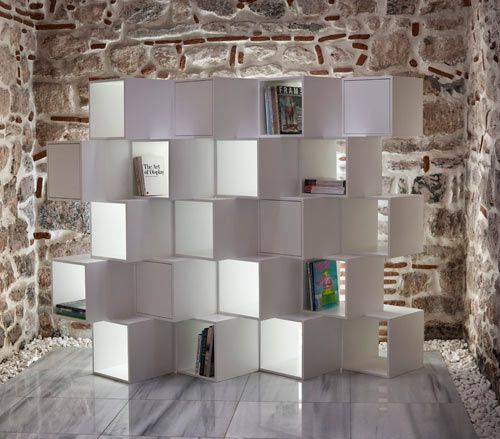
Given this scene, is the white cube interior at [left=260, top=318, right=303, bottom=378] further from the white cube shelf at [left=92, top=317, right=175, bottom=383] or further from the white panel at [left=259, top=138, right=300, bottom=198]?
the white panel at [left=259, top=138, right=300, bottom=198]

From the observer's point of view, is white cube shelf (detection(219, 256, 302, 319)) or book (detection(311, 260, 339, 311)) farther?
book (detection(311, 260, 339, 311))

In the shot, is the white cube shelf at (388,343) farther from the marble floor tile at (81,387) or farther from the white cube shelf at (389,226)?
the marble floor tile at (81,387)

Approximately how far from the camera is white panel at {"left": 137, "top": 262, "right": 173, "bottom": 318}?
4445mm

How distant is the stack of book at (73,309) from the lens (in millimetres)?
4469

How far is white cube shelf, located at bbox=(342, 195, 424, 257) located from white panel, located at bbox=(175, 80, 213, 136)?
845mm

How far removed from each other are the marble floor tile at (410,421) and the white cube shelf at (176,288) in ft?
3.29

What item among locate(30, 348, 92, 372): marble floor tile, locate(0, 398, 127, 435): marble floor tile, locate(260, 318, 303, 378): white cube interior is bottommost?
locate(0, 398, 127, 435): marble floor tile

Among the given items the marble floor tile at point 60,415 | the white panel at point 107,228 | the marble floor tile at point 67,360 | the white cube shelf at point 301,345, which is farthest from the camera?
the marble floor tile at point 67,360

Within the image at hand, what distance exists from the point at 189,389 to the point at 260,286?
63cm

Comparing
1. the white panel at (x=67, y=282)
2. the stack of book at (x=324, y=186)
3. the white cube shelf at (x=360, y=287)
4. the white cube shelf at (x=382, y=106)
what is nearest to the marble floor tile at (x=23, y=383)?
the white panel at (x=67, y=282)

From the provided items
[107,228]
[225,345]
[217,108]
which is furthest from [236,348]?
[217,108]

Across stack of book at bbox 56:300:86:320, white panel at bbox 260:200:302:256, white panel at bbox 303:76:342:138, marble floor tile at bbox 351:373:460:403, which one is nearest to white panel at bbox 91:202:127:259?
stack of book at bbox 56:300:86:320

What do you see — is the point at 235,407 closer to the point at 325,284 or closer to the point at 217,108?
the point at 325,284

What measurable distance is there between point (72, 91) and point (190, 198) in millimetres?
1385
